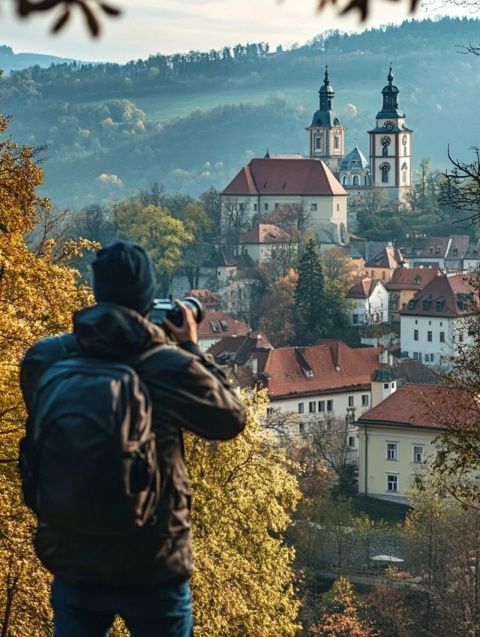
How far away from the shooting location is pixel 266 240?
10200 centimetres

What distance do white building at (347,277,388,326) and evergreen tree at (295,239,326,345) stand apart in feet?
8.79

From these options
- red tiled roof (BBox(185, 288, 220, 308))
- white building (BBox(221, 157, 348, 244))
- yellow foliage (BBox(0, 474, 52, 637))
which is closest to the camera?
yellow foliage (BBox(0, 474, 52, 637))

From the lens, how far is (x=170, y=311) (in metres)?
4.56

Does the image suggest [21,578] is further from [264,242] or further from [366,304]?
[264,242]

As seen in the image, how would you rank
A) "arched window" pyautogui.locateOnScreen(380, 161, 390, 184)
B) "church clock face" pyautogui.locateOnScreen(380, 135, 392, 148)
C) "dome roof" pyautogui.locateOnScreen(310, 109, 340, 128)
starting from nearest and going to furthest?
"arched window" pyautogui.locateOnScreen(380, 161, 390, 184)
"church clock face" pyautogui.locateOnScreen(380, 135, 392, 148)
"dome roof" pyautogui.locateOnScreen(310, 109, 340, 128)

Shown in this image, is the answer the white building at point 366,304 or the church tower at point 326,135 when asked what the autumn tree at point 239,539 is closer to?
the white building at point 366,304

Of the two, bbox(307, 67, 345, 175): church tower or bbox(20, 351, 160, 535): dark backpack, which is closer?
bbox(20, 351, 160, 535): dark backpack

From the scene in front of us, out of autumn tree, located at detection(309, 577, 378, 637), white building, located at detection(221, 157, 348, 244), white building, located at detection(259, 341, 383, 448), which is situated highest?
white building, located at detection(221, 157, 348, 244)

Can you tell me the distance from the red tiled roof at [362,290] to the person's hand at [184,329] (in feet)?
266

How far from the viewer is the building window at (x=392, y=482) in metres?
52.7

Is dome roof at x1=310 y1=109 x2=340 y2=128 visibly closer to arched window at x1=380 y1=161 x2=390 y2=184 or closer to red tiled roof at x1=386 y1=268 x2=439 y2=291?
arched window at x1=380 y1=161 x2=390 y2=184

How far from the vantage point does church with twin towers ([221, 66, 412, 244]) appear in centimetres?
11350

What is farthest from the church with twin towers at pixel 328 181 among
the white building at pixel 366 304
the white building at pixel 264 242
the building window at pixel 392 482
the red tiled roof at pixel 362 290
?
the building window at pixel 392 482

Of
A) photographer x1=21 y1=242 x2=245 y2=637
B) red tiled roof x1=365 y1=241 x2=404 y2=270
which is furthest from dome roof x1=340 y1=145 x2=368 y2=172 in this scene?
photographer x1=21 y1=242 x2=245 y2=637
